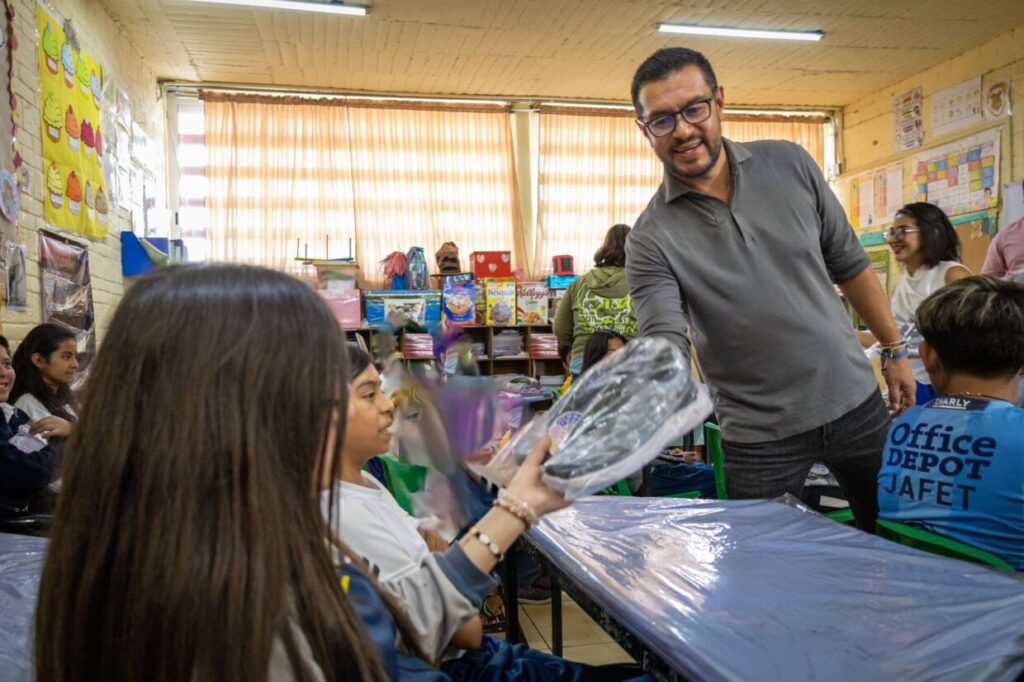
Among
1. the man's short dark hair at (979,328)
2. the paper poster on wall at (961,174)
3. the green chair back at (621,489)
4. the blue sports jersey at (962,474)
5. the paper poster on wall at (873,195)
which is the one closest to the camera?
the blue sports jersey at (962,474)

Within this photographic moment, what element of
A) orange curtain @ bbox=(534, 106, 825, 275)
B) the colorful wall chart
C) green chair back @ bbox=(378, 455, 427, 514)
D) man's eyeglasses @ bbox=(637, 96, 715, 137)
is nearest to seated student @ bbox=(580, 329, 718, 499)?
green chair back @ bbox=(378, 455, 427, 514)

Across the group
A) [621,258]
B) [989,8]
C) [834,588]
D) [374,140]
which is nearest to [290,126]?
[374,140]

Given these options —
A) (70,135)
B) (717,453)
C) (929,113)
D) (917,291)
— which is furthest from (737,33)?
(70,135)

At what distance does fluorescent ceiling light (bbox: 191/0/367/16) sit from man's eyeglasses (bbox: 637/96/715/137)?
4254 mm

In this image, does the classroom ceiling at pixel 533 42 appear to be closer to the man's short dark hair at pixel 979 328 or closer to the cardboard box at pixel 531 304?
the cardboard box at pixel 531 304

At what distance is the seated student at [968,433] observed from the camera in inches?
55.5

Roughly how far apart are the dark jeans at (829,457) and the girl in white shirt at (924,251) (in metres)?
1.83

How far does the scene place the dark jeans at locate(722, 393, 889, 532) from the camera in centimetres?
183

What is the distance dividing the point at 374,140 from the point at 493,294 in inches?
77.2

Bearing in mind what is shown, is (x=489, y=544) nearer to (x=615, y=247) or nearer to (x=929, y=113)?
(x=615, y=247)

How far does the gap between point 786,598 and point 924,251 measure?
2.97 m

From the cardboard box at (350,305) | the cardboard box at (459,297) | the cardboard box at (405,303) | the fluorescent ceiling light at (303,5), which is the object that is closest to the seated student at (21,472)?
the fluorescent ceiling light at (303,5)

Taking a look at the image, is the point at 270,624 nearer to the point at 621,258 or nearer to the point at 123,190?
the point at 621,258

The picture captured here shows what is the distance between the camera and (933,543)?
4.51ft
